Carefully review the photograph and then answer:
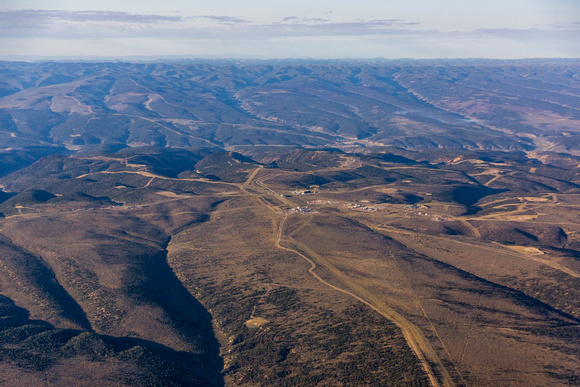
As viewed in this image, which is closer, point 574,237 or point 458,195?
point 574,237

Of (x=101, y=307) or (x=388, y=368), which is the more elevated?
(x=388, y=368)

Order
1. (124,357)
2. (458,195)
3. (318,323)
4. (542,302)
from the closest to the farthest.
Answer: (124,357) → (318,323) → (542,302) → (458,195)

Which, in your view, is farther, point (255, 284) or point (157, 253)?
point (157, 253)

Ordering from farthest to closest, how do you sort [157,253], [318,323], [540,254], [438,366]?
1. [157,253]
2. [540,254]
3. [318,323]
4. [438,366]

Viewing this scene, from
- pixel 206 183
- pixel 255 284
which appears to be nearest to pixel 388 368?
pixel 255 284

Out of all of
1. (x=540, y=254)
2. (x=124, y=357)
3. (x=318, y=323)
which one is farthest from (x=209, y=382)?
(x=540, y=254)

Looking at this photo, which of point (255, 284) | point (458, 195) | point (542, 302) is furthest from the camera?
point (458, 195)

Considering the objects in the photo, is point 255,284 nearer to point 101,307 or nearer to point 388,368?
point 101,307

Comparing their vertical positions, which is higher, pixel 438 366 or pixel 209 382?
pixel 438 366

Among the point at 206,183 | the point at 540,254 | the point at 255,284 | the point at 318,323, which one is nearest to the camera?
the point at 318,323

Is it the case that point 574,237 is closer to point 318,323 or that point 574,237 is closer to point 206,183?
point 318,323
